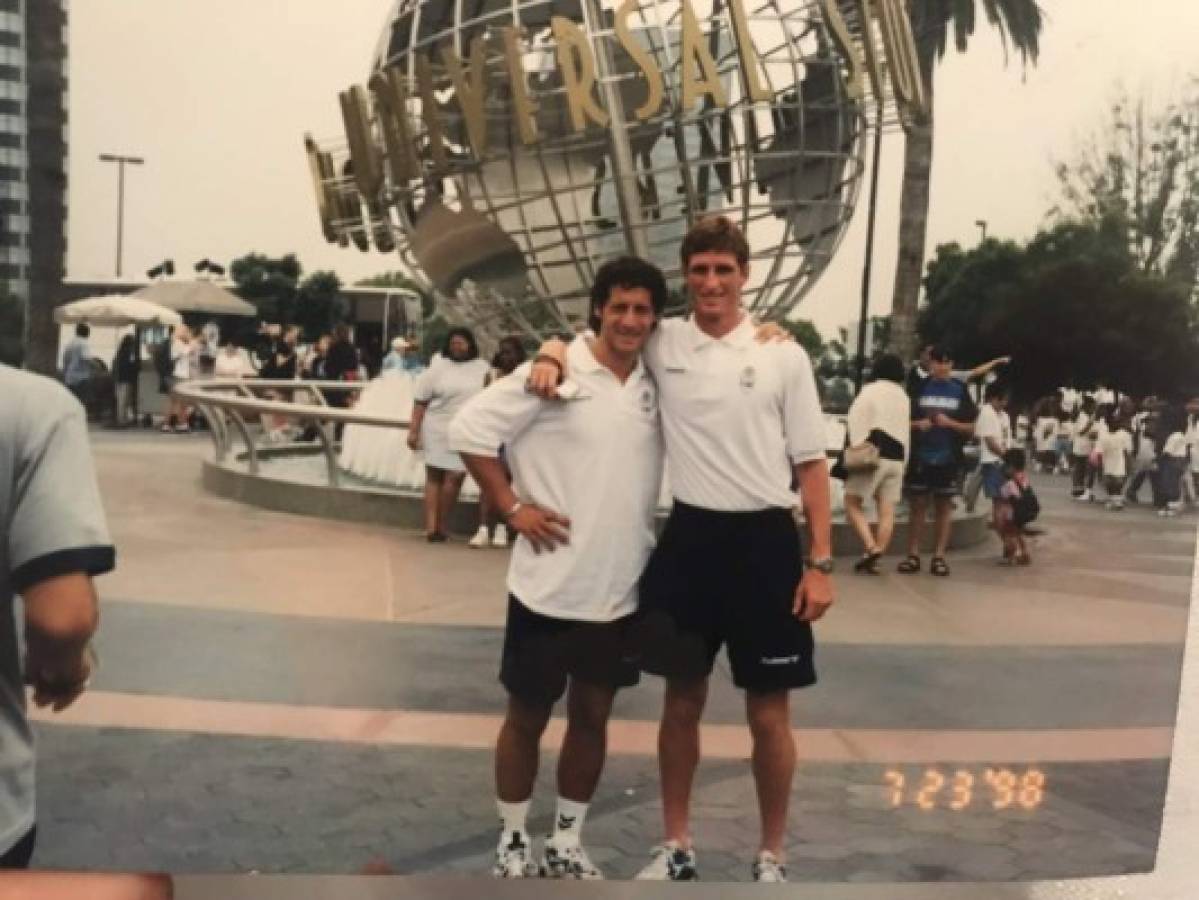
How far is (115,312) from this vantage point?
1.98 m

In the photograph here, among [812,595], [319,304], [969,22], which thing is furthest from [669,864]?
[969,22]

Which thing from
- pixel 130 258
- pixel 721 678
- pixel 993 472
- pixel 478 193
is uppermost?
pixel 478 193

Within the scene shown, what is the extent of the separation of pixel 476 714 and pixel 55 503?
28.6 inches

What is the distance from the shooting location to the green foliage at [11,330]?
1856 mm

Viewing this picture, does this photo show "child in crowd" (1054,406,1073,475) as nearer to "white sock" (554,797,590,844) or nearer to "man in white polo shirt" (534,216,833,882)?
"man in white polo shirt" (534,216,833,882)

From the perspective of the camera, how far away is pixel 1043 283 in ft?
7.00

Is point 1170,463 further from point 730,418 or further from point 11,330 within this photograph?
point 11,330

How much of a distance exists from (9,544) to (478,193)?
90cm

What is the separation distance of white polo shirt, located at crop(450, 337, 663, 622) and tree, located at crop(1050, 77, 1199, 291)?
83 cm

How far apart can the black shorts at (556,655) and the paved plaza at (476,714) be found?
0.12ft

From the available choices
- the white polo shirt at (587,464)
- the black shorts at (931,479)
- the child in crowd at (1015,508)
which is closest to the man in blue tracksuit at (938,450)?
the black shorts at (931,479)

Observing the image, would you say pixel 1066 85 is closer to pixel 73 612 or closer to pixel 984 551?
pixel 984 551

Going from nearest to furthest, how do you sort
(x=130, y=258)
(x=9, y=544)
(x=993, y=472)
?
(x=9, y=544) → (x=130, y=258) → (x=993, y=472)

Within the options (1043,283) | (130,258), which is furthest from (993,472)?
(130,258)
